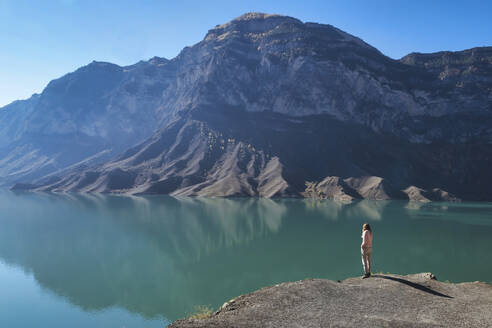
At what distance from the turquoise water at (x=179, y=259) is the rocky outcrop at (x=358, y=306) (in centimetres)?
1095

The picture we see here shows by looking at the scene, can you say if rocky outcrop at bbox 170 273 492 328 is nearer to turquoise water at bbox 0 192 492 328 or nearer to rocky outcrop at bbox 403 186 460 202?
turquoise water at bbox 0 192 492 328

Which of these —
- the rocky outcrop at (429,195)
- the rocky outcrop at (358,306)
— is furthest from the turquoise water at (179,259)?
the rocky outcrop at (429,195)

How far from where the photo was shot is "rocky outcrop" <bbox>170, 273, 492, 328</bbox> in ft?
45.2

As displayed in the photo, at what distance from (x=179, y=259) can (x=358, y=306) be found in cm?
3203

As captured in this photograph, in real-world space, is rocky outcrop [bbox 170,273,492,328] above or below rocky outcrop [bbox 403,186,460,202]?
above

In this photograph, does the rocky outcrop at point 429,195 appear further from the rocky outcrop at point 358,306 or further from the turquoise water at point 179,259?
the rocky outcrop at point 358,306

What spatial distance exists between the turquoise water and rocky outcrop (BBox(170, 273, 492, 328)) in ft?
35.9

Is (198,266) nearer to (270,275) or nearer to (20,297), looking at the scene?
(270,275)

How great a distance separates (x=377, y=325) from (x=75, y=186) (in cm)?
18743

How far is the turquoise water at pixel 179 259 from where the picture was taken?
27.9 m

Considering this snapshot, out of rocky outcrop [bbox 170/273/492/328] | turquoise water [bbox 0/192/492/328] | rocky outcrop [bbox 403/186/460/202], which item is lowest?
rocky outcrop [bbox 403/186/460/202]

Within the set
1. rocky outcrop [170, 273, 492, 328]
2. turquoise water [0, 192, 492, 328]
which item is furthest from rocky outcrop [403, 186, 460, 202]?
rocky outcrop [170, 273, 492, 328]

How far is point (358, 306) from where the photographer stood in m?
15.5

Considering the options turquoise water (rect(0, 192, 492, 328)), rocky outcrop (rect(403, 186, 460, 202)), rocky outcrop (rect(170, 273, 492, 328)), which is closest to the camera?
rocky outcrop (rect(170, 273, 492, 328))
